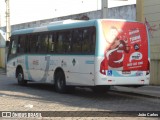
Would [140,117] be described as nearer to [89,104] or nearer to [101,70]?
[89,104]

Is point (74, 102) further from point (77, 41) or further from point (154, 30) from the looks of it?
point (154, 30)

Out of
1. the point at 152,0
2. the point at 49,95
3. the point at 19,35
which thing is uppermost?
the point at 152,0

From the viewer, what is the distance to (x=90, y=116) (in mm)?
11664

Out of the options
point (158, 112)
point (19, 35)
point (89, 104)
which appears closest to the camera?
point (158, 112)

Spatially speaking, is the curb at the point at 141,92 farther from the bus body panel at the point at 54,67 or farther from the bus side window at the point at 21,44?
the bus side window at the point at 21,44

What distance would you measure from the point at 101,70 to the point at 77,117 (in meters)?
4.06

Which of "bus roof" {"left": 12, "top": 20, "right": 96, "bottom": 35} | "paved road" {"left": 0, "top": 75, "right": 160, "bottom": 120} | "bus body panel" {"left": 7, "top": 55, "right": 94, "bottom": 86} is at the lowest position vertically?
"paved road" {"left": 0, "top": 75, "right": 160, "bottom": 120}

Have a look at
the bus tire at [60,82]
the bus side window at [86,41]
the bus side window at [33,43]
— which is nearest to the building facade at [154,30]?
the bus tire at [60,82]

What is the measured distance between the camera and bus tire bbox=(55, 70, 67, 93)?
18.0 metres

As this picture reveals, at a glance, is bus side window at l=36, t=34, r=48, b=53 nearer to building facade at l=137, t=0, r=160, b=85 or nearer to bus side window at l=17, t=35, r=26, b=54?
bus side window at l=17, t=35, r=26, b=54

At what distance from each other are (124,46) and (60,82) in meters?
3.85

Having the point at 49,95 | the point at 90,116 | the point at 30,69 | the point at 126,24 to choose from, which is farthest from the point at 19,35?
the point at 90,116

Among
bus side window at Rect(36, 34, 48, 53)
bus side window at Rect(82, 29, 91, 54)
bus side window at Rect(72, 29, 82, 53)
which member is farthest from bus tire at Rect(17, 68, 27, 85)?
bus side window at Rect(82, 29, 91, 54)

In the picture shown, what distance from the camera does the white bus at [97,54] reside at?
1543cm
